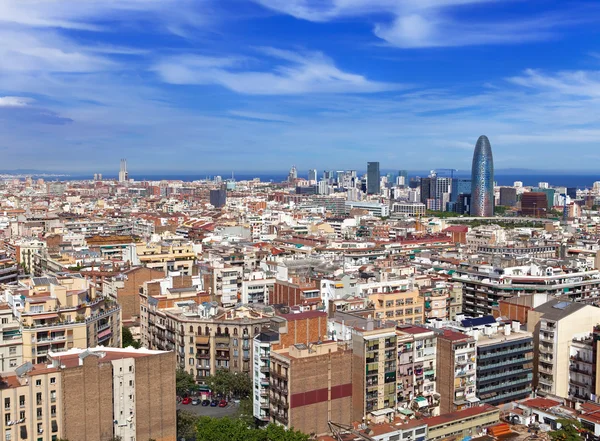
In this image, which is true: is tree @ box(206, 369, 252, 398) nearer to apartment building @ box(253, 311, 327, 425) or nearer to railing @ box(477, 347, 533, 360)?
apartment building @ box(253, 311, 327, 425)

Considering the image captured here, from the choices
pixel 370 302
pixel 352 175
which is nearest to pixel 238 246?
pixel 370 302

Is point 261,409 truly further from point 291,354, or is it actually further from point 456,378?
point 456,378

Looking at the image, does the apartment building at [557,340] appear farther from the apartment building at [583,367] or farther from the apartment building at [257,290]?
the apartment building at [257,290]

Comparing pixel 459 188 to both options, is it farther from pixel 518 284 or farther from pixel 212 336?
pixel 212 336

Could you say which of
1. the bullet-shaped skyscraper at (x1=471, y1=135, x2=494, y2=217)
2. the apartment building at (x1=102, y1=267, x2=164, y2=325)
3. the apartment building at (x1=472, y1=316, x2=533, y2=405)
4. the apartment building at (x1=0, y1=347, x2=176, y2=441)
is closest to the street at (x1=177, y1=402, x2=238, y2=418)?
the apartment building at (x1=0, y1=347, x2=176, y2=441)

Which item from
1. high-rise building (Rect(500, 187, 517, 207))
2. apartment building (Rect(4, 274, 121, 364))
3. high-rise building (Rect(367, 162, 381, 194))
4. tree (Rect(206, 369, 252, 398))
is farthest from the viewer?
high-rise building (Rect(367, 162, 381, 194))

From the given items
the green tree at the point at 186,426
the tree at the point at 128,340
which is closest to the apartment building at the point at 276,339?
the green tree at the point at 186,426

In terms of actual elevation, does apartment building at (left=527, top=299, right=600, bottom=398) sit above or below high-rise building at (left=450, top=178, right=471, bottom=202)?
below
